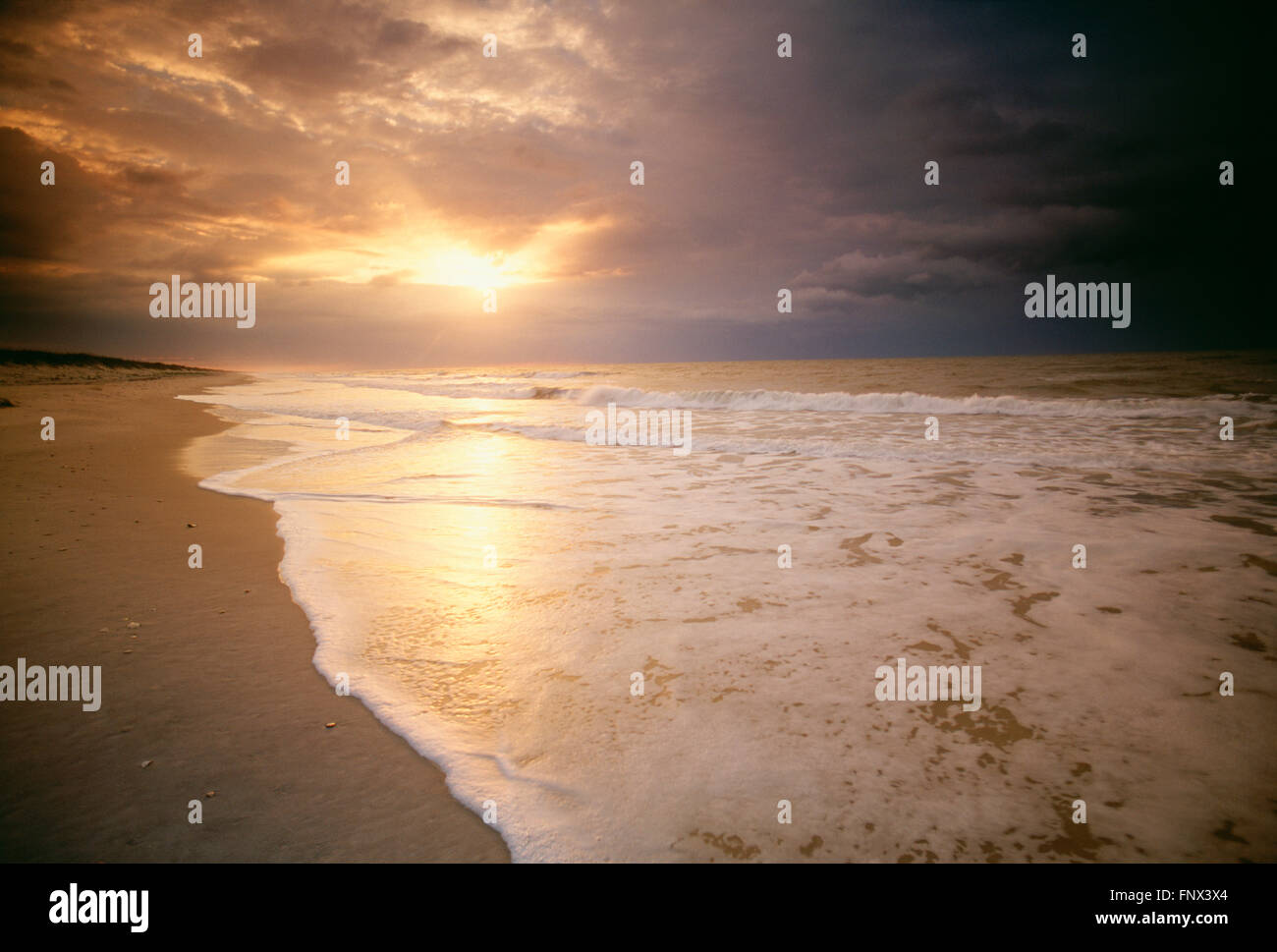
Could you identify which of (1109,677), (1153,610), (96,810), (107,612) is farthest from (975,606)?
(107,612)

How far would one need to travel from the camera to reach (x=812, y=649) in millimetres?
3594

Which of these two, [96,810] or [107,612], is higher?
[107,612]

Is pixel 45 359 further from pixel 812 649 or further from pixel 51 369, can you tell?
pixel 812 649

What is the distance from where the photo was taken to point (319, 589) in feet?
15.0

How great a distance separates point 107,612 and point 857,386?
1448 inches

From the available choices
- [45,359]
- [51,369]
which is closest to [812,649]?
[51,369]

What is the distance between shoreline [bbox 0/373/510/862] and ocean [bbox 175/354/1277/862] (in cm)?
18

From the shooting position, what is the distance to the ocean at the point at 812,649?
226cm

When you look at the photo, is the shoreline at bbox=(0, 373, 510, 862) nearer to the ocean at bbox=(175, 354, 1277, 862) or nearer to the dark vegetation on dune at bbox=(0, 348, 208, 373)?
the ocean at bbox=(175, 354, 1277, 862)

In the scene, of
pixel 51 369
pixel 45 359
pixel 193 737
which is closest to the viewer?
pixel 193 737

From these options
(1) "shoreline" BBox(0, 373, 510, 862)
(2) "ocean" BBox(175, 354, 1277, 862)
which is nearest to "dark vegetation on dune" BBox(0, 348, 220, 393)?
(1) "shoreline" BBox(0, 373, 510, 862)

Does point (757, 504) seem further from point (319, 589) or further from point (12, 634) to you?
point (12, 634)

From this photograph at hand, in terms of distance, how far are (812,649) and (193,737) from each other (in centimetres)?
346

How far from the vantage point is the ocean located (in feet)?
7.41
